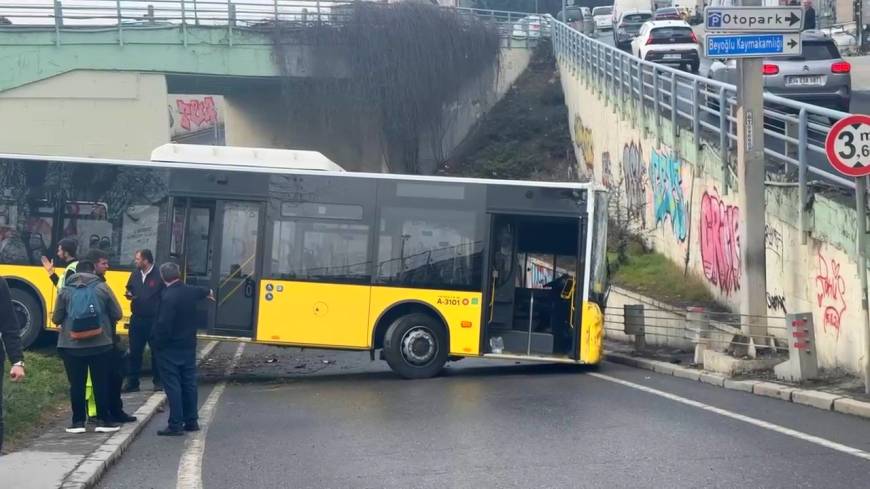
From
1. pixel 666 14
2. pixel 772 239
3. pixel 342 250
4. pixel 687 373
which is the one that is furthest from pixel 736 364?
pixel 666 14

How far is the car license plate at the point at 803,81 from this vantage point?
74.8 ft

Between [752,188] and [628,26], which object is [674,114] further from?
[628,26]

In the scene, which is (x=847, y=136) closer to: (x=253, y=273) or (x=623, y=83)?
(x=253, y=273)

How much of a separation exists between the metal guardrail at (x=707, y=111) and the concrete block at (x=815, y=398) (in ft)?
9.32

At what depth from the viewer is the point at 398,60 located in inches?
1657

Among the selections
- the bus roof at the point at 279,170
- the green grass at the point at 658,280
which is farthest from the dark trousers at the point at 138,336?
the green grass at the point at 658,280

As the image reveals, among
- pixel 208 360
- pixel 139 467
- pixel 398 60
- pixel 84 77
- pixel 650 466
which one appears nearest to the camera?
pixel 650 466

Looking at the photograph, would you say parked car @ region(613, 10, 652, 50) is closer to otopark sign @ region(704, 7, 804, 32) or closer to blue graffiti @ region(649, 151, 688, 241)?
blue graffiti @ region(649, 151, 688, 241)

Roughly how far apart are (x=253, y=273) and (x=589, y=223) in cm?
486

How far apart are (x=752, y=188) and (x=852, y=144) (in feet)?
11.7

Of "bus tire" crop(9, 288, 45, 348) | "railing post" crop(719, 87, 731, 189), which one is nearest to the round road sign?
"railing post" crop(719, 87, 731, 189)

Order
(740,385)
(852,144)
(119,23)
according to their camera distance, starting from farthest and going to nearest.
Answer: (119,23) → (740,385) → (852,144)

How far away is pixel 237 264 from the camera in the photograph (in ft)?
55.1

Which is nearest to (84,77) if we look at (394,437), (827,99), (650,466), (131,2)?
(131,2)
